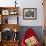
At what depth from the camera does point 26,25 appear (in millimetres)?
5535

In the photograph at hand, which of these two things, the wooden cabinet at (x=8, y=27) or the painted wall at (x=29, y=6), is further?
the painted wall at (x=29, y=6)

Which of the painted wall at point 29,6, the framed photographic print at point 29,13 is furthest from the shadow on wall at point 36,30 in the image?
the framed photographic print at point 29,13

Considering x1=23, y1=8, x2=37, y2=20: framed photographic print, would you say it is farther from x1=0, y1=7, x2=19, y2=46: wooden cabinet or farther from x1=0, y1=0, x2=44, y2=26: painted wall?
x1=0, y1=7, x2=19, y2=46: wooden cabinet

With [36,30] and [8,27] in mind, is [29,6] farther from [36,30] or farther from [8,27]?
[8,27]

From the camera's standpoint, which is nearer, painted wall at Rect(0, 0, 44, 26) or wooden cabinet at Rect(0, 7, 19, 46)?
wooden cabinet at Rect(0, 7, 19, 46)

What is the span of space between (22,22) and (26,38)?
0.62 metres

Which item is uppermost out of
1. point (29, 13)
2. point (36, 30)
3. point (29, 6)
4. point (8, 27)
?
point (29, 6)

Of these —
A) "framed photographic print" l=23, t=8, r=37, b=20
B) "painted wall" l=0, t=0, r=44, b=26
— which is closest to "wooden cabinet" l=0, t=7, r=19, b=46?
"painted wall" l=0, t=0, r=44, b=26

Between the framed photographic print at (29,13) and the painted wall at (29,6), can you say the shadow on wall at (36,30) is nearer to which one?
the painted wall at (29,6)

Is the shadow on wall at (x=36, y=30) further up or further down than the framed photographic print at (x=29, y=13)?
further down

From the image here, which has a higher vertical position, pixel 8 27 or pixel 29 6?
pixel 29 6

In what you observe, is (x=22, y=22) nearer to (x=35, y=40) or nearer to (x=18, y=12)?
(x=18, y=12)

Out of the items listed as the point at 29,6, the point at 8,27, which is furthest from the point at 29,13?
the point at 8,27

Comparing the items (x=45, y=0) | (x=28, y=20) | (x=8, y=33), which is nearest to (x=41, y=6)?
(x=45, y=0)
